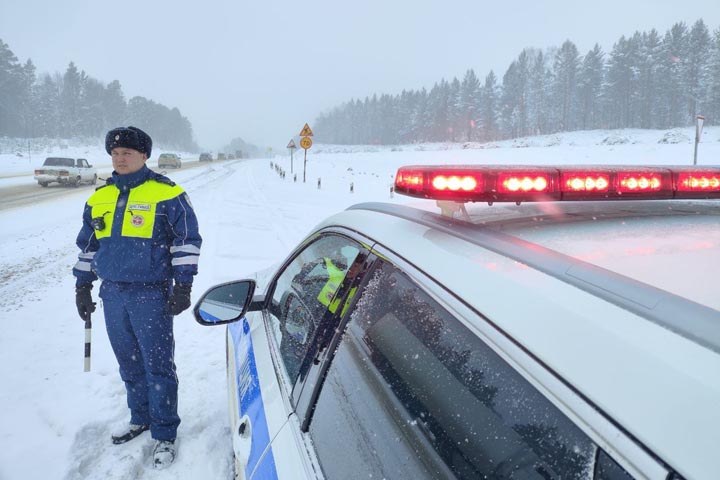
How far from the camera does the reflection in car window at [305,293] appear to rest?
178 cm

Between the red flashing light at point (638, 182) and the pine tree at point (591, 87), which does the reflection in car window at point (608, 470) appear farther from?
A: the pine tree at point (591, 87)

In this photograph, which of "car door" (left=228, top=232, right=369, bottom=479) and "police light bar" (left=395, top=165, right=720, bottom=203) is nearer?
"police light bar" (left=395, top=165, right=720, bottom=203)

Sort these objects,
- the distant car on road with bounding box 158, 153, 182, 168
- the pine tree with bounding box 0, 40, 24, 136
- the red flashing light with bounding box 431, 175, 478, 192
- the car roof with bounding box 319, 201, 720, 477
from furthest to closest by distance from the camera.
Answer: the pine tree with bounding box 0, 40, 24, 136
the distant car on road with bounding box 158, 153, 182, 168
the red flashing light with bounding box 431, 175, 478, 192
the car roof with bounding box 319, 201, 720, 477

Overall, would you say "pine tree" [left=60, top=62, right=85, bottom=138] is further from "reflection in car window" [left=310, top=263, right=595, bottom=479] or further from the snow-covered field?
"reflection in car window" [left=310, top=263, right=595, bottom=479]

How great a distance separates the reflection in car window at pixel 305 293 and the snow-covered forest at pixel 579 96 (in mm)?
91945

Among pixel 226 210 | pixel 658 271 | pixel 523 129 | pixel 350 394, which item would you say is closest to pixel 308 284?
pixel 350 394

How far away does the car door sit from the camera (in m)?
1.57

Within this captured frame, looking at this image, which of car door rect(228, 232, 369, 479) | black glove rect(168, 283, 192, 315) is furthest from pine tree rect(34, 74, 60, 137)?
car door rect(228, 232, 369, 479)

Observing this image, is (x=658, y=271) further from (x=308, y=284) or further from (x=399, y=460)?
(x=308, y=284)

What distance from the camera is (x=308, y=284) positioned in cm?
A: 216

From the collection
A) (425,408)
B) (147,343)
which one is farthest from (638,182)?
(147,343)

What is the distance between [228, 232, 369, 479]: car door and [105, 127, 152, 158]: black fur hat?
1365 mm

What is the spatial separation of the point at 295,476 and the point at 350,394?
0.90ft

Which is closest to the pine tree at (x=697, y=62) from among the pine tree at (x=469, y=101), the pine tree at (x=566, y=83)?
the pine tree at (x=566, y=83)
